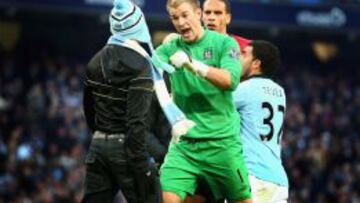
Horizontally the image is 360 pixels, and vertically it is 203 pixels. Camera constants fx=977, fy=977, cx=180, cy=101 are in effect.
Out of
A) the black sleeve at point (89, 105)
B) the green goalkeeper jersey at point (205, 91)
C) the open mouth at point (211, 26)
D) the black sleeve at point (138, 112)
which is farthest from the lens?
the open mouth at point (211, 26)

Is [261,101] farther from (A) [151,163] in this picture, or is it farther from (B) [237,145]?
(A) [151,163]

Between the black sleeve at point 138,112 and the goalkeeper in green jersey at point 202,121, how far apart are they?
29cm

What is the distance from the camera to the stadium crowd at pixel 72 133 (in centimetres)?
1742

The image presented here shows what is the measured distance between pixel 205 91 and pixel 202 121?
0.24 meters

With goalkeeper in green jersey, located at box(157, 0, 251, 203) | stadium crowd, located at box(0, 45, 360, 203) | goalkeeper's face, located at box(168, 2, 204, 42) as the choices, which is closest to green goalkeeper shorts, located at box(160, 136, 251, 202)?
goalkeeper in green jersey, located at box(157, 0, 251, 203)

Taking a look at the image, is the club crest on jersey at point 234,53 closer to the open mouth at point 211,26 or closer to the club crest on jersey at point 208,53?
the club crest on jersey at point 208,53

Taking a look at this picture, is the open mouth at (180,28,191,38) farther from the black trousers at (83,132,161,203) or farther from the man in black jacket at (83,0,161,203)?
the black trousers at (83,132,161,203)

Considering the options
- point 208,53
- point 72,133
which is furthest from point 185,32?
point 72,133

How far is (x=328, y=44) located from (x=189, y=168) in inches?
907

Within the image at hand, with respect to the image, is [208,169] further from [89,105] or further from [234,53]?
[89,105]

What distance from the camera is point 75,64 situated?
24531 millimetres

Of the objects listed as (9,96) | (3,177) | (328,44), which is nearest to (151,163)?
(3,177)

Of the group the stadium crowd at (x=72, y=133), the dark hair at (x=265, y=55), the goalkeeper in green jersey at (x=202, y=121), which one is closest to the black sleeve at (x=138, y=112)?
the goalkeeper in green jersey at (x=202, y=121)

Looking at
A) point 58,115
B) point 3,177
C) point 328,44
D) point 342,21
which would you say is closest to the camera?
point 3,177
